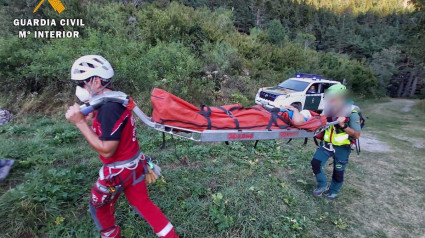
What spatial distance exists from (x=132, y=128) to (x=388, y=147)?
7.92 meters

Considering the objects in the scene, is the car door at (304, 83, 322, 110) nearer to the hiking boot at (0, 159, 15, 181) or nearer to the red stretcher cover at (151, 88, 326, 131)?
the red stretcher cover at (151, 88, 326, 131)

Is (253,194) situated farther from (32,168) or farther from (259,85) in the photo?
(259,85)

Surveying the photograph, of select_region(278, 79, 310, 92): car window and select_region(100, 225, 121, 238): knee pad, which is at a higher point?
select_region(278, 79, 310, 92): car window

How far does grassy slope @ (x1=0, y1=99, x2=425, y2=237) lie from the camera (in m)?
2.62

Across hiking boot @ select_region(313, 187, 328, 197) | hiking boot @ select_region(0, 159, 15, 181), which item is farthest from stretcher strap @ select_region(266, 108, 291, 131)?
hiking boot @ select_region(0, 159, 15, 181)

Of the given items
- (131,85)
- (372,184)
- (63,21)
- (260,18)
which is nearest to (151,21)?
(63,21)

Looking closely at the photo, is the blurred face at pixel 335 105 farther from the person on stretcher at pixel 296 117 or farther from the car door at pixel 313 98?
the car door at pixel 313 98

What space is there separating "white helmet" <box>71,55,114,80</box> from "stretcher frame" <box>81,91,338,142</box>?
0.84 ft

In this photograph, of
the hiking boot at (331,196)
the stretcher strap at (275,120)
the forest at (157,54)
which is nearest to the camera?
the stretcher strap at (275,120)

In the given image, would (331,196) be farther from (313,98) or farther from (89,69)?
(313,98)

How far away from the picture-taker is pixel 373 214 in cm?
353

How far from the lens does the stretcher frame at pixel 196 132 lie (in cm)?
182

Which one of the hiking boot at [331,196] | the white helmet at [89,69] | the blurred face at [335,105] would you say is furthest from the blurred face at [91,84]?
the hiking boot at [331,196]

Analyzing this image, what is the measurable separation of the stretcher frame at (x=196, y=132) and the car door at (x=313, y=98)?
731 centimetres
